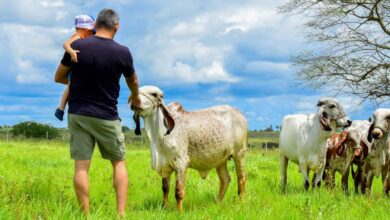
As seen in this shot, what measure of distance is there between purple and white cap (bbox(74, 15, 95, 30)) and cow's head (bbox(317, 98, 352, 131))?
4.46 metres

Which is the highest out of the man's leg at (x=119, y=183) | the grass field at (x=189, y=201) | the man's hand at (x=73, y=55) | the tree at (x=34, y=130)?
the man's hand at (x=73, y=55)

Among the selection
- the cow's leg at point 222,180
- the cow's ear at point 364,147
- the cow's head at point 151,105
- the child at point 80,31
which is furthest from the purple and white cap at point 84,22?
the cow's ear at point 364,147

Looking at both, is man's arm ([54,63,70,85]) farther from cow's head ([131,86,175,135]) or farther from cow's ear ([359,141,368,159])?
cow's ear ([359,141,368,159])

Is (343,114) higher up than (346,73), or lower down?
lower down

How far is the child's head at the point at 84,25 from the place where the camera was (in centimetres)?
623

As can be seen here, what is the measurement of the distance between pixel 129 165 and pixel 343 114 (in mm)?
6374

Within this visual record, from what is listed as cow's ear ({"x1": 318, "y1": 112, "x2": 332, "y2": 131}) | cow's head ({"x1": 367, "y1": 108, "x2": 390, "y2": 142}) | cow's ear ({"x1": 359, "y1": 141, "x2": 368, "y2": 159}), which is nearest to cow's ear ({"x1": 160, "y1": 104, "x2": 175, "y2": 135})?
cow's ear ({"x1": 318, "y1": 112, "x2": 332, "y2": 131})

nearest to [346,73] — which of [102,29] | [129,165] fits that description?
[129,165]

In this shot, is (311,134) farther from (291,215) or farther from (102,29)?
(102,29)

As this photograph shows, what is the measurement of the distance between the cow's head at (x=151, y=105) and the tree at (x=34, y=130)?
175ft

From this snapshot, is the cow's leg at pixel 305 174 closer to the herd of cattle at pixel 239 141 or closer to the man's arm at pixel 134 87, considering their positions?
the herd of cattle at pixel 239 141

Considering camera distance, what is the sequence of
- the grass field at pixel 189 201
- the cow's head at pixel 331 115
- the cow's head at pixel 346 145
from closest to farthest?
1. the grass field at pixel 189 201
2. the cow's head at pixel 331 115
3. the cow's head at pixel 346 145

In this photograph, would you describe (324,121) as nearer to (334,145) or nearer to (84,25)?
(334,145)

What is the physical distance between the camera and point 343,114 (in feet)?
29.6
